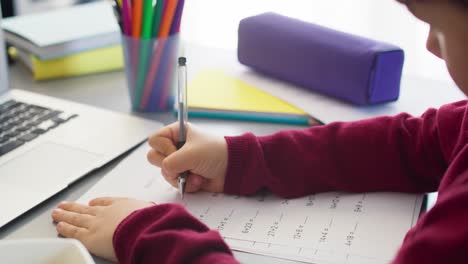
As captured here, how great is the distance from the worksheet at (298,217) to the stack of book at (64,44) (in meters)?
0.30

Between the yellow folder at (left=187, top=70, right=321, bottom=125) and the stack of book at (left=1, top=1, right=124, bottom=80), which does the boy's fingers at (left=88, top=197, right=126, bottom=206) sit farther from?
the stack of book at (left=1, top=1, right=124, bottom=80)

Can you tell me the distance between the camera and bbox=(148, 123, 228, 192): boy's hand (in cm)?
69

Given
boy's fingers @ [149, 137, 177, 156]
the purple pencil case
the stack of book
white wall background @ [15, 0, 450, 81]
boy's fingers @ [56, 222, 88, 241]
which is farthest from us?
white wall background @ [15, 0, 450, 81]

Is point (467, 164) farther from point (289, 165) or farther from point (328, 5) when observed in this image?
point (328, 5)

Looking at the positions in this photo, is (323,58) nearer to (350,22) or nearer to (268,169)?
(268,169)

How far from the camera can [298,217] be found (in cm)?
64

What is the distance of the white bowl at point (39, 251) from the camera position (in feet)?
1.69

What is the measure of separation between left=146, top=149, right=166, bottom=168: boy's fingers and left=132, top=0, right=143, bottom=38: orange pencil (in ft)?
0.65

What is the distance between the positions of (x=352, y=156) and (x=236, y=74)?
0.30 m

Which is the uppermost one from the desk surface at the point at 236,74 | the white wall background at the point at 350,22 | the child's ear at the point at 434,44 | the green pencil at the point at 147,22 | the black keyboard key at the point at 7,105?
the child's ear at the point at 434,44

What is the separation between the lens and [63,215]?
0.64 metres

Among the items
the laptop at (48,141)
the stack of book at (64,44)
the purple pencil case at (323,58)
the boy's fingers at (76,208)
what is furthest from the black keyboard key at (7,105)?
the purple pencil case at (323,58)

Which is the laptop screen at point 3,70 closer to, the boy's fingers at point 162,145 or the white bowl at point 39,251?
the boy's fingers at point 162,145

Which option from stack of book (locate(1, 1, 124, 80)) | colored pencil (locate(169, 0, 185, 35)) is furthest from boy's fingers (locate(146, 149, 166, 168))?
stack of book (locate(1, 1, 124, 80))
